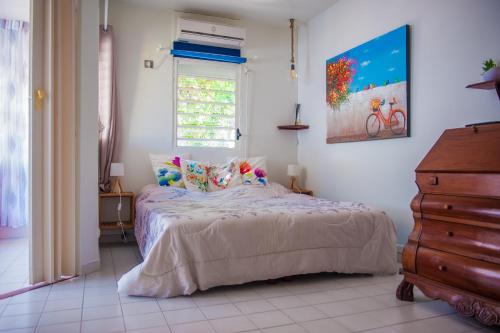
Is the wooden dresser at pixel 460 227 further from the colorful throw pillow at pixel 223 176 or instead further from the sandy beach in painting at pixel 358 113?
the colorful throw pillow at pixel 223 176

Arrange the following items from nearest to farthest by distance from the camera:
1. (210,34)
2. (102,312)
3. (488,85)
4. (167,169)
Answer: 1. (102,312)
2. (488,85)
3. (167,169)
4. (210,34)

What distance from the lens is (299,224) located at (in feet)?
9.05

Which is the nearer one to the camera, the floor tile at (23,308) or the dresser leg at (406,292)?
the floor tile at (23,308)

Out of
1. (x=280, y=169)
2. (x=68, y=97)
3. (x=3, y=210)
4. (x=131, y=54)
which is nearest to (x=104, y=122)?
(x=131, y=54)

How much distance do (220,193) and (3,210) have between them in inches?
99.5

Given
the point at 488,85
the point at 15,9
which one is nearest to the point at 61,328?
the point at 488,85

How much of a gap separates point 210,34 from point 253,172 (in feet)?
5.73

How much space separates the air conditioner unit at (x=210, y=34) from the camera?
4.40 meters

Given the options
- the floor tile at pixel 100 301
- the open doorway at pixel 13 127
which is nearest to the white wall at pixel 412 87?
the floor tile at pixel 100 301

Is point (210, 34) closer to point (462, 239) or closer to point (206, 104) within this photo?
point (206, 104)

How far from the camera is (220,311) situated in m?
2.23

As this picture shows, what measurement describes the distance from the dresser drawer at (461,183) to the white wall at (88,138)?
2.46m

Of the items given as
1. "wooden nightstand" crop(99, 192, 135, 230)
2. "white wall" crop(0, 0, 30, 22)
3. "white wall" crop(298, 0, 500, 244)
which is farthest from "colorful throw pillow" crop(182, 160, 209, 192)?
"white wall" crop(0, 0, 30, 22)

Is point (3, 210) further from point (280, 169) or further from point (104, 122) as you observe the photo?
point (280, 169)
